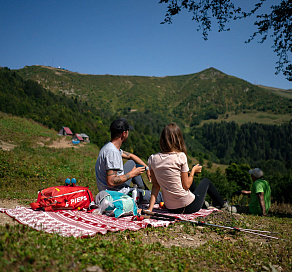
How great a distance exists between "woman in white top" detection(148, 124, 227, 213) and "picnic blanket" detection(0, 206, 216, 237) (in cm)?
34

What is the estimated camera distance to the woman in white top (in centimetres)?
501

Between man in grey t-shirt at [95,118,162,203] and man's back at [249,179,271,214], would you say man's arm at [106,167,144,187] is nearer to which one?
man in grey t-shirt at [95,118,162,203]

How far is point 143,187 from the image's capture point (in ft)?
21.5

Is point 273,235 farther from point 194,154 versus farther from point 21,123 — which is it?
point 194,154

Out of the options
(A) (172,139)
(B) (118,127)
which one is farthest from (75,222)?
(A) (172,139)

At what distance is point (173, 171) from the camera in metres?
5.01

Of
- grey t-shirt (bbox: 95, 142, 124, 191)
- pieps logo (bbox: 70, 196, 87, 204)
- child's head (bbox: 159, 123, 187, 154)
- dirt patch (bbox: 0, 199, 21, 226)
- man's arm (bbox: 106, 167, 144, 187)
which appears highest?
child's head (bbox: 159, 123, 187, 154)

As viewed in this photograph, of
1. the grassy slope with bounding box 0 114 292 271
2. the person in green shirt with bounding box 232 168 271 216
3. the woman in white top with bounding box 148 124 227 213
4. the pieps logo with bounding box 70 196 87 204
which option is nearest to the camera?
the grassy slope with bounding box 0 114 292 271

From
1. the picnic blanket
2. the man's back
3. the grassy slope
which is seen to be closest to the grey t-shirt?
the picnic blanket

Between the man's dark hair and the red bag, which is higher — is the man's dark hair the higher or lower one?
the higher one

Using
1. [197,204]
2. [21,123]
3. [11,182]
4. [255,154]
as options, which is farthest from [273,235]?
[255,154]

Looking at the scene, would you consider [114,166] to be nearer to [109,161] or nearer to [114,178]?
[109,161]

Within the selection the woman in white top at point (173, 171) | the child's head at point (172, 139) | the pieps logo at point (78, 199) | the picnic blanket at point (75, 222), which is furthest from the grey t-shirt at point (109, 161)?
the child's head at point (172, 139)

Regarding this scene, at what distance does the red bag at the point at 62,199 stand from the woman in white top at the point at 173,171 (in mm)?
1538
